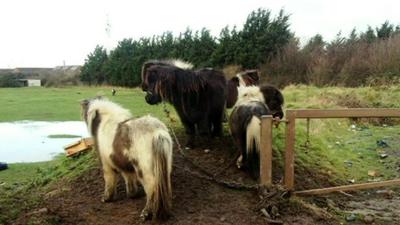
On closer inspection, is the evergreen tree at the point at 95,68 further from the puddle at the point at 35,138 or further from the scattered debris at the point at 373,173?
the scattered debris at the point at 373,173

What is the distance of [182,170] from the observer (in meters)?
6.05

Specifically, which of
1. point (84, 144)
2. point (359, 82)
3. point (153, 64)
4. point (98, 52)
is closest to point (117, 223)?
point (153, 64)

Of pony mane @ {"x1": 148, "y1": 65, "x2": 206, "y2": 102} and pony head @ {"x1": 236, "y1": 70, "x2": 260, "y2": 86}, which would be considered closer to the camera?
pony mane @ {"x1": 148, "y1": 65, "x2": 206, "y2": 102}

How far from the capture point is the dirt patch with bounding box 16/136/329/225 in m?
4.84

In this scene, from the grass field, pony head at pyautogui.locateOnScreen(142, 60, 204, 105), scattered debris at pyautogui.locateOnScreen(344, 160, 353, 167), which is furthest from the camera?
scattered debris at pyautogui.locateOnScreen(344, 160, 353, 167)

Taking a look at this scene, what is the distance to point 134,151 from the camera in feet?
15.3

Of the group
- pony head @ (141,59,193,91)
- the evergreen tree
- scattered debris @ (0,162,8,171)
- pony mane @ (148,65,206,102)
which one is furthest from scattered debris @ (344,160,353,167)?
the evergreen tree

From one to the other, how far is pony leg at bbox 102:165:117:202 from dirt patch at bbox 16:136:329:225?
0.08 metres

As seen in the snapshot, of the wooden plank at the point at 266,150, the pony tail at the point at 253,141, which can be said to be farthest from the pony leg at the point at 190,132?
the wooden plank at the point at 266,150

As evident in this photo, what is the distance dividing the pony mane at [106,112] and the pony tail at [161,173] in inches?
33.8

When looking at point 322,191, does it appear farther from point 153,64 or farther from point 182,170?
point 153,64

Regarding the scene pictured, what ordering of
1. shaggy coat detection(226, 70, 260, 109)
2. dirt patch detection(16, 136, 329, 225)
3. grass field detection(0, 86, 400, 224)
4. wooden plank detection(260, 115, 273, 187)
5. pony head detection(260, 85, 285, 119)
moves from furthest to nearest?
shaggy coat detection(226, 70, 260, 109)
grass field detection(0, 86, 400, 224)
pony head detection(260, 85, 285, 119)
wooden plank detection(260, 115, 273, 187)
dirt patch detection(16, 136, 329, 225)

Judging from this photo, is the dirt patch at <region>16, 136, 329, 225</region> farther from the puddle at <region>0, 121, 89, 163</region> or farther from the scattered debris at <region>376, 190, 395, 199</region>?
the puddle at <region>0, 121, 89, 163</region>

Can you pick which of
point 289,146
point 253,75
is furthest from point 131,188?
point 253,75
